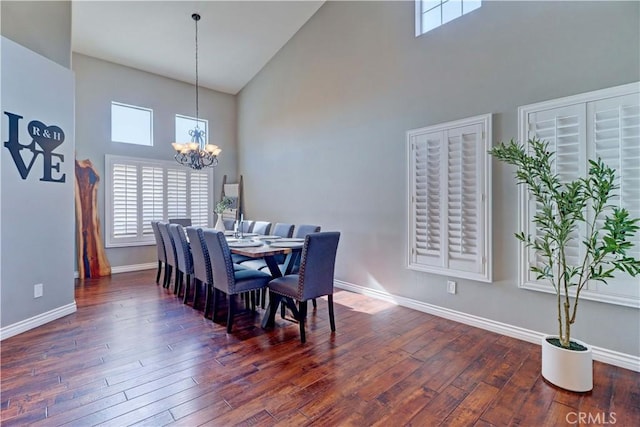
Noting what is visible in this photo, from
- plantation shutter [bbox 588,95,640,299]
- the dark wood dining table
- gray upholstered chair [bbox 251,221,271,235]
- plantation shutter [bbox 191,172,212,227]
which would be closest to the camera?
plantation shutter [bbox 588,95,640,299]

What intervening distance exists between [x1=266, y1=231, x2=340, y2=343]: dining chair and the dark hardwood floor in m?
0.32

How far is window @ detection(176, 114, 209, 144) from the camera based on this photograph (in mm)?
6609

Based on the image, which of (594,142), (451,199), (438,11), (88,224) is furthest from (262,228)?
(594,142)

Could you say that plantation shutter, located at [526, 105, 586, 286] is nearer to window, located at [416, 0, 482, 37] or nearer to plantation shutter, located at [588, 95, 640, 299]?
plantation shutter, located at [588, 95, 640, 299]

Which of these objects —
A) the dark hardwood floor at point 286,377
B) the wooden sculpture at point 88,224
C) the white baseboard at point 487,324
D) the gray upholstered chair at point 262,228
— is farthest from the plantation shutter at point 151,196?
the white baseboard at point 487,324

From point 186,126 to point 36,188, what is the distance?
3.80 m

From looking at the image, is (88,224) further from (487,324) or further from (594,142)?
(594,142)

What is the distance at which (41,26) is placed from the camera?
3453 millimetres

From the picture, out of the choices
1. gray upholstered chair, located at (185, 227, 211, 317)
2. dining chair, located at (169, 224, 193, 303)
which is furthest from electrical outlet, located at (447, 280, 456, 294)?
dining chair, located at (169, 224, 193, 303)

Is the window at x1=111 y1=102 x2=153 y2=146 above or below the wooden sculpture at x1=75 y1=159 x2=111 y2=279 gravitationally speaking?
above

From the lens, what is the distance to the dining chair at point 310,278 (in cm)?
295

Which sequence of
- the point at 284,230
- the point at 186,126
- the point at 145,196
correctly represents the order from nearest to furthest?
the point at 284,230, the point at 145,196, the point at 186,126

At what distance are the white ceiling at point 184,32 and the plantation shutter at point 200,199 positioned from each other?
81.5 inches

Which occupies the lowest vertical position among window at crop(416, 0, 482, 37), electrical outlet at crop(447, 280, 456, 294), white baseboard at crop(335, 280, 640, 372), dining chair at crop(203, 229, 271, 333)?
white baseboard at crop(335, 280, 640, 372)
